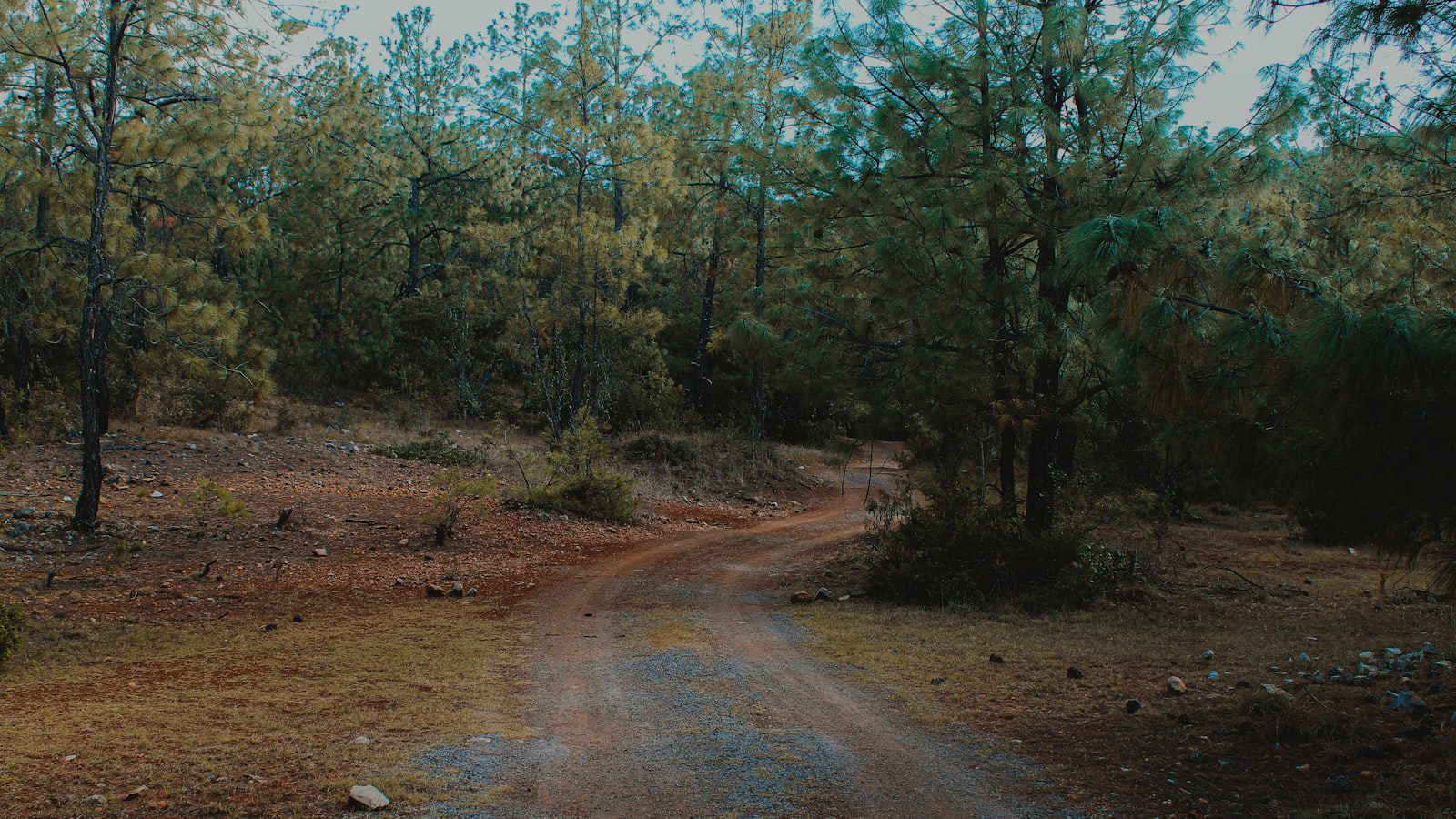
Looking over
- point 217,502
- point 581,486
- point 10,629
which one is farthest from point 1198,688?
point 217,502

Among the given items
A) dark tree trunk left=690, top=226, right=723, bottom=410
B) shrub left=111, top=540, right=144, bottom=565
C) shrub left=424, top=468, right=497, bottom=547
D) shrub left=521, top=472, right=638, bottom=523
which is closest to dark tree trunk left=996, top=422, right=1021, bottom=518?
shrub left=424, top=468, right=497, bottom=547

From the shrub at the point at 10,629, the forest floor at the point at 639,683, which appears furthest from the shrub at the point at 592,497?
the shrub at the point at 10,629

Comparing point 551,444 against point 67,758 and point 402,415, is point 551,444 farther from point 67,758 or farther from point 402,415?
point 67,758

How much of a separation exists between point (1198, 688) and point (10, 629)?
8309 millimetres

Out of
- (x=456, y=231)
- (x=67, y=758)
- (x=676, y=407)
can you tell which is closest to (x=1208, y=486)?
(x=676, y=407)

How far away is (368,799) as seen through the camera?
431cm

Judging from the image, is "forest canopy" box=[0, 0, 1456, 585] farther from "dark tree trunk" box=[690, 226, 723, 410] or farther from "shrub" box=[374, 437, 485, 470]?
"shrub" box=[374, 437, 485, 470]

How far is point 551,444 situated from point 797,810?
14.1 meters

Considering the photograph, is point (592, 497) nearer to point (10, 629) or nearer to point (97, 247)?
point (97, 247)

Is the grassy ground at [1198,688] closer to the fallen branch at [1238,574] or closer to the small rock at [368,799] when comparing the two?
the fallen branch at [1238,574]

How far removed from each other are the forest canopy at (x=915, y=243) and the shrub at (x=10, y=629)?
429 centimetres

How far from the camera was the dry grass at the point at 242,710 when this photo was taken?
4527mm

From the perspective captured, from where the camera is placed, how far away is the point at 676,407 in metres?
24.4

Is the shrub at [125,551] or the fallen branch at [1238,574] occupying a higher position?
the fallen branch at [1238,574]
